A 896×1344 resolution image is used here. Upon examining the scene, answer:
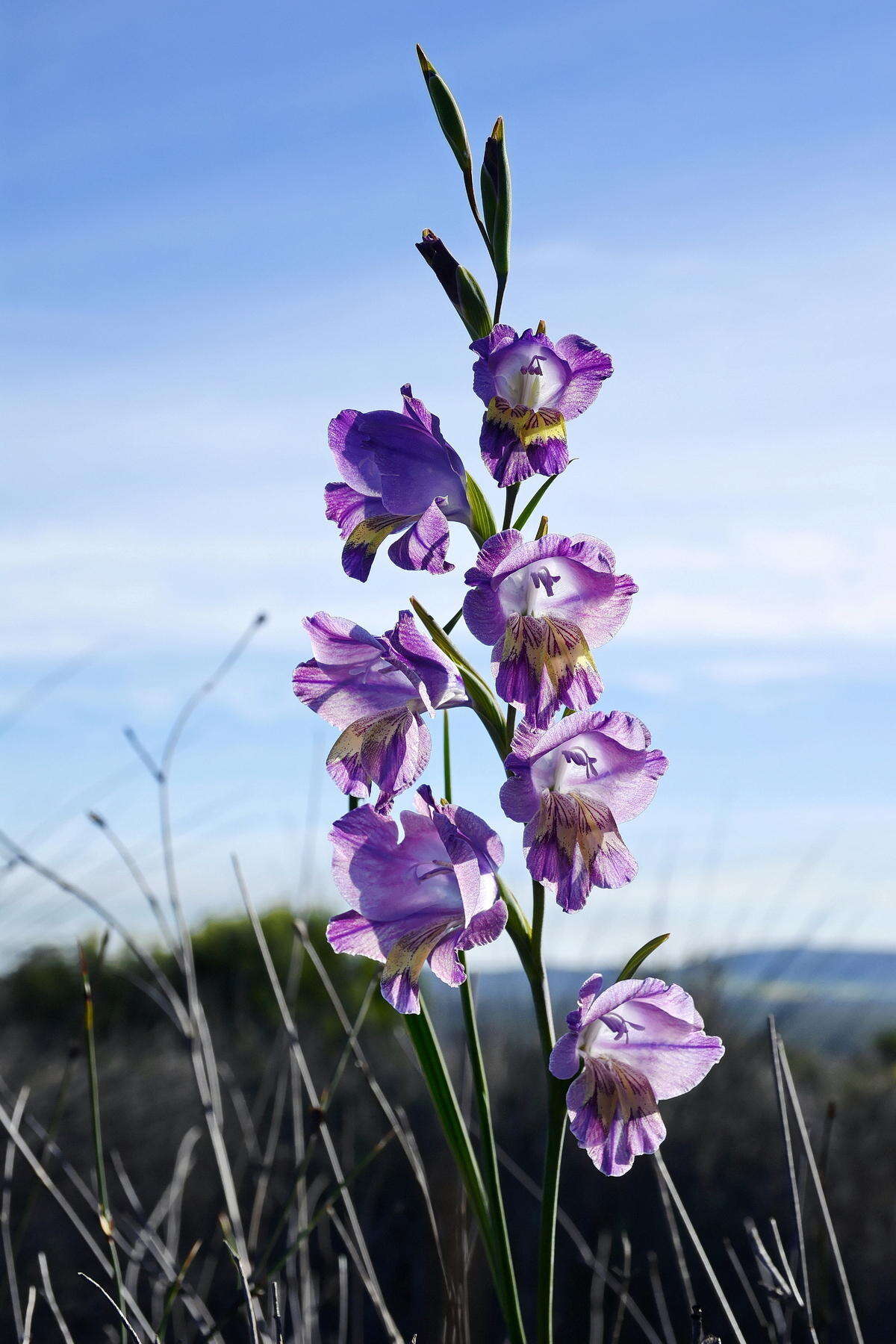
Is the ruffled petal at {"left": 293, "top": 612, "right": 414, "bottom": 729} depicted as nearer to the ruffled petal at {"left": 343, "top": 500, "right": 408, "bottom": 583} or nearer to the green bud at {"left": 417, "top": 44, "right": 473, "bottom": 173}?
the ruffled petal at {"left": 343, "top": 500, "right": 408, "bottom": 583}

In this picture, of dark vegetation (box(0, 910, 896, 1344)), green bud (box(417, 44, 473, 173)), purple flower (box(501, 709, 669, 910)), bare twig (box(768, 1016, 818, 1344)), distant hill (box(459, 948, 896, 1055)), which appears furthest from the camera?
distant hill (box(459, 948, 896, 1055))

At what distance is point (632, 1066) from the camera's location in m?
1.02

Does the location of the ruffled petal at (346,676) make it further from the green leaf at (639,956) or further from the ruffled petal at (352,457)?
the green leaf at (639,956)

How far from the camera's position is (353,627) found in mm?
1066

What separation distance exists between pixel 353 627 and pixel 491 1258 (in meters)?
0.62

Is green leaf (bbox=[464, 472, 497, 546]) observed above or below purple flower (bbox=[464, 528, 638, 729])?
above

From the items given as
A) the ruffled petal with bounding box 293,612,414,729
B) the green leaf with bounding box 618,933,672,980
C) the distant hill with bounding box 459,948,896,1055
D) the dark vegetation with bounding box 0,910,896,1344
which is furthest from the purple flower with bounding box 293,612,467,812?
the distant hill with bounding box 459,948,896,1055

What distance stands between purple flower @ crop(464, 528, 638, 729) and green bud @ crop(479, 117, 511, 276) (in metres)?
0.33

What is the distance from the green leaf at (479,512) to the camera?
111cm

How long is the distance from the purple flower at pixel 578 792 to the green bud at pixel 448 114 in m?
0.62

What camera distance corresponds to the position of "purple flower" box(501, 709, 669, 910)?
3.15ft

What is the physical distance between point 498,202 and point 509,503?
316 mm

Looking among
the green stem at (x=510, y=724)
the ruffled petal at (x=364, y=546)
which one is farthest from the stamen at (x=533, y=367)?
the green stem at (x=510, y=724)

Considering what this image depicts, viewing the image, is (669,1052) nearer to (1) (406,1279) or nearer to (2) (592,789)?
(2) (592,789)
